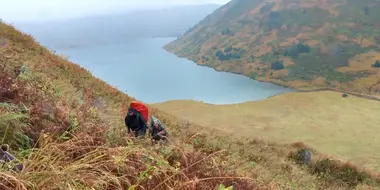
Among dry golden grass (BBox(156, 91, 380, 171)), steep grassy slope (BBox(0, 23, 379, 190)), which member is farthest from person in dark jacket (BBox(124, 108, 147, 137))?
dry golden grass (BBox(156, 91, 380, 171))

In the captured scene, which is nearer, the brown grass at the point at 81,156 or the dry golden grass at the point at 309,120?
the brown grass at the point at 81,156

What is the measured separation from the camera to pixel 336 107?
80.2 meters

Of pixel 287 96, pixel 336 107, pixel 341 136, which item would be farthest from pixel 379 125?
pixel 287 96

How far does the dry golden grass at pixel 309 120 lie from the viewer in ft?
160

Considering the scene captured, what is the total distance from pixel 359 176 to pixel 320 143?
113 ft

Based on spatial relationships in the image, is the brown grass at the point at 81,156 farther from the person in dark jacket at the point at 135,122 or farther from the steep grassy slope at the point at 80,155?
the person in dark jacket at the point at 135,122

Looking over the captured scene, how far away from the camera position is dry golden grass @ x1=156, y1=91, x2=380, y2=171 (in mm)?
48750

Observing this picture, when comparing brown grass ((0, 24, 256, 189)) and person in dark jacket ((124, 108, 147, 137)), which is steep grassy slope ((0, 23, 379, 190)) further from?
person in dark jacket ((124, 108, 147, 137))

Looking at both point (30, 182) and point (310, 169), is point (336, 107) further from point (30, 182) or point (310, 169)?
point (30, 182)

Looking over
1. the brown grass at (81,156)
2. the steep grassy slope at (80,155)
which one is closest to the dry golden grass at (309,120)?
the steep grassy slope at (80,155)

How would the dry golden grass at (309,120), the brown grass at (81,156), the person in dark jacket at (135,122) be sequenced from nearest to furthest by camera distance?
the brown grass at (81,156) → the person in dark jacket at (135,122) → the dry golden grass at (309,120)

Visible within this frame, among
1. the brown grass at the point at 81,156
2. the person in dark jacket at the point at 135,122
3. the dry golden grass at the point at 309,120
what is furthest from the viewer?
the dry golden grass at the point at 309,120

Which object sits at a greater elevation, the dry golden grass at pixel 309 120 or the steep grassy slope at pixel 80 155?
the steep grassy slope at pixel 80 155

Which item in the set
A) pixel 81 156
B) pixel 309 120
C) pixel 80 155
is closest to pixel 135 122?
pixel 80 155
